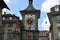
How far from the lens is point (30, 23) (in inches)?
3863

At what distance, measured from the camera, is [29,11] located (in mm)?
99562

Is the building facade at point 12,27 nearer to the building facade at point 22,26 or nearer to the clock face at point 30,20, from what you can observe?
the building facade at point 22,26

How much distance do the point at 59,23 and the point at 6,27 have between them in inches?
1001

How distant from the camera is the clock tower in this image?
315ft

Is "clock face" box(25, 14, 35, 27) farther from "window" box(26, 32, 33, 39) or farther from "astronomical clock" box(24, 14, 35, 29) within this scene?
"window" box(26, 32, 33, 39)

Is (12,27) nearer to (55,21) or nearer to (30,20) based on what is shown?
(30,20)

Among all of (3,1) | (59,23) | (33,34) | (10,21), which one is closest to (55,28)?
(59,23)

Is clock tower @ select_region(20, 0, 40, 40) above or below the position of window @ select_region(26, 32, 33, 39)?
above

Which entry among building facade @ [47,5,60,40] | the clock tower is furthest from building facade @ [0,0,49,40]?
building facade @ [47,5,60,40]

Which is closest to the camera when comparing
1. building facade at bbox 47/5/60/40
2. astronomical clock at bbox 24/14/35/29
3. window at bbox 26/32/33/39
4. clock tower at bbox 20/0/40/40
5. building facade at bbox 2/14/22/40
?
building facade at bbox 47/5/60/40

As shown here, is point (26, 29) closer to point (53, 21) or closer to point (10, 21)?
point (10, 21)

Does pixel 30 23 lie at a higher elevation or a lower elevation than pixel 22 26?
higher

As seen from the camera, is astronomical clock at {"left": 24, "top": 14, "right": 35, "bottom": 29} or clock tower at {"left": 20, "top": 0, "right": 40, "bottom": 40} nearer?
clock tower at {"left": 20, "top": 0, "right": 40, "bottom": 40}

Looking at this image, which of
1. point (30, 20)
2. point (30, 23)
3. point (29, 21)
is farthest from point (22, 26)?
point (30, 20)
